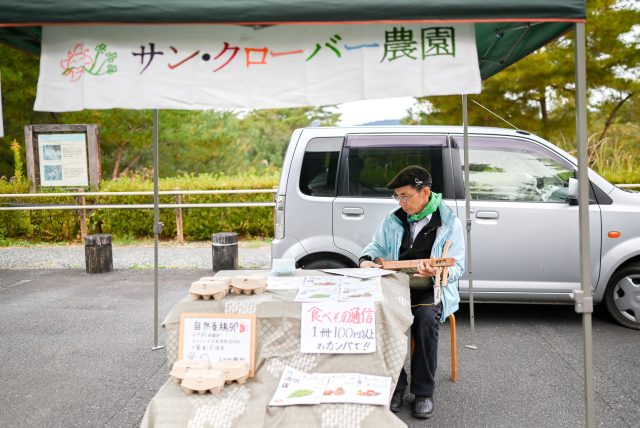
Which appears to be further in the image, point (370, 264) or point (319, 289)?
point (370, 264)

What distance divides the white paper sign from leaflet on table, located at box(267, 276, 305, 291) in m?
9.21

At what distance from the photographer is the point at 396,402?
3961mm

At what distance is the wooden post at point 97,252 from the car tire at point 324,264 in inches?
171

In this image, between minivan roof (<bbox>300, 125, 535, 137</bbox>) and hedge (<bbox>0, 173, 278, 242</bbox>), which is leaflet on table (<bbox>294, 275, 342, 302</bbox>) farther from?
hedge (<bbox>0, 173, 278, 242</bbox>)

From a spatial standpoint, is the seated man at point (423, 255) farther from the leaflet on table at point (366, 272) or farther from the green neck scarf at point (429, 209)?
the leaflet on table at point (366, 272)

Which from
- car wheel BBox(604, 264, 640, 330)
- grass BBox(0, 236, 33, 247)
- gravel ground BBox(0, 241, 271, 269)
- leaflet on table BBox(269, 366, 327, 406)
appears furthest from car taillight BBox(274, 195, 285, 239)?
grass BBox(0, 236, 33, 247)

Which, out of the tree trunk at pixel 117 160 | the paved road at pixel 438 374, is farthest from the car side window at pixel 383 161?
the tree trunk at pixel 117 160

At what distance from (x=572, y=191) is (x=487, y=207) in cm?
77

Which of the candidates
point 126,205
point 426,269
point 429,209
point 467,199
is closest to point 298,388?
point 426,269

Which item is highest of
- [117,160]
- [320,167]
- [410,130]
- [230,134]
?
[230,134]

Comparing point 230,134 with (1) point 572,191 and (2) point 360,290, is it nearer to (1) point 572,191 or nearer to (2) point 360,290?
(1) point 572,191

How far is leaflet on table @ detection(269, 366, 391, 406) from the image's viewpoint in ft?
9.02

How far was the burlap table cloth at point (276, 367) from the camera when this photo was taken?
2.64m

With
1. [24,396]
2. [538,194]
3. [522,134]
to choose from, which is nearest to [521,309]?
[538,194]
